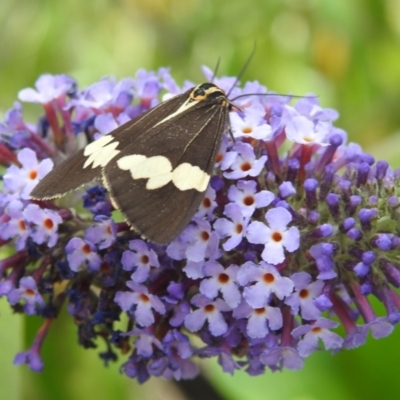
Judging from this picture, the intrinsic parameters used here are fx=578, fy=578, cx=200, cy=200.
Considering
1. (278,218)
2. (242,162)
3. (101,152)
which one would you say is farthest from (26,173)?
(278,218)

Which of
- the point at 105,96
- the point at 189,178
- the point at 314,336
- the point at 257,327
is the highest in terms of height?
the point at 105,96

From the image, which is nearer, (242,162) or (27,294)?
(242,162)

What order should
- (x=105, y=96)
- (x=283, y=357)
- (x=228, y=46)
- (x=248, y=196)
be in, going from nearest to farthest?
(x=248, y=196)
(x=283, y=357)
(x=105, y=96)
(x=228, y=46)

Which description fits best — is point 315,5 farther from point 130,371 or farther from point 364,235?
point 130,371

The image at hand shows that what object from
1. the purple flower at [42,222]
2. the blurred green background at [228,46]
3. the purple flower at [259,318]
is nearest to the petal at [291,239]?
the purple flower at [259,318]

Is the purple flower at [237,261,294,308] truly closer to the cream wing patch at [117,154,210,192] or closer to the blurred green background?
the cream wing patch at [117,154,210,192]

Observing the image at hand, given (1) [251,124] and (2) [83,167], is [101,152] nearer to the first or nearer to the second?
(2) [83,167]

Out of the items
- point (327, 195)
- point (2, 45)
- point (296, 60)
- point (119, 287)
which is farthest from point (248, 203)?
point (2, 45)
